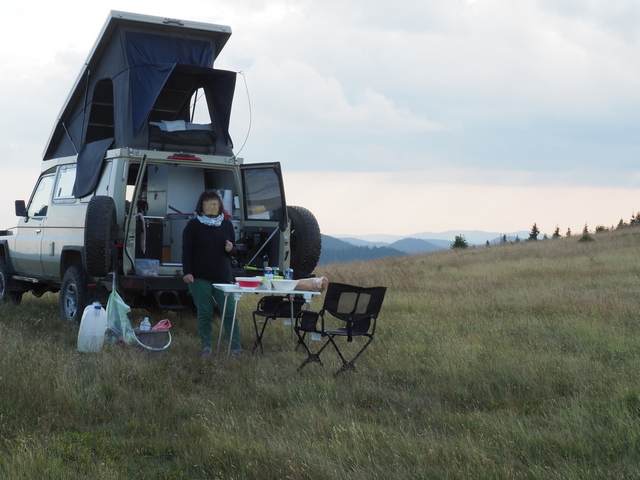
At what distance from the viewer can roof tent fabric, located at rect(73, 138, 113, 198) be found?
8.91 m

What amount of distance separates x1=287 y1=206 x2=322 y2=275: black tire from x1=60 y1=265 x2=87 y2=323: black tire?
2613mm

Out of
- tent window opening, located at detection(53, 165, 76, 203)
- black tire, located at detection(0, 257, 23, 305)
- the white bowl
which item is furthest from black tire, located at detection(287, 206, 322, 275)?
black tire, located at detection(0, 257, 23, 305)

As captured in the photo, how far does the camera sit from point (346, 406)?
206 inches

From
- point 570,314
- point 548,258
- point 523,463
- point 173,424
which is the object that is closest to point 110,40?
point 173,424

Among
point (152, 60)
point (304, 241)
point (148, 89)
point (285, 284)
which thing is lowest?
point (285, 284)

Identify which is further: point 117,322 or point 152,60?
point 152,60

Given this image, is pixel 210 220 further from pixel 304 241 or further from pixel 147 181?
pixel 147 181

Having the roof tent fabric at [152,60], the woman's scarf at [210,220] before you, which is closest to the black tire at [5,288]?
the roof tent fabric at [152,60]

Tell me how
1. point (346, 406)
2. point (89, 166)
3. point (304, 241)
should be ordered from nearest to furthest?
point (346, 406) < point (89, 166) < point (304, 241)

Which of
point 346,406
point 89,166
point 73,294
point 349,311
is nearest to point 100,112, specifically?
point 89,166

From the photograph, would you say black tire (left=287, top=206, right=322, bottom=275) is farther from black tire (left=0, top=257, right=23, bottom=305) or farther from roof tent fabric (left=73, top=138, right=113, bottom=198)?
black tire (left=0, top=257, right=23, bottom=305)

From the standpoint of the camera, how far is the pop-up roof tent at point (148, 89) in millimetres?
8828

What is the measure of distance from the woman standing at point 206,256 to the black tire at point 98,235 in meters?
1.28

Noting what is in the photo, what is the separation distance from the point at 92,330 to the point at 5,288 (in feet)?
16.3
